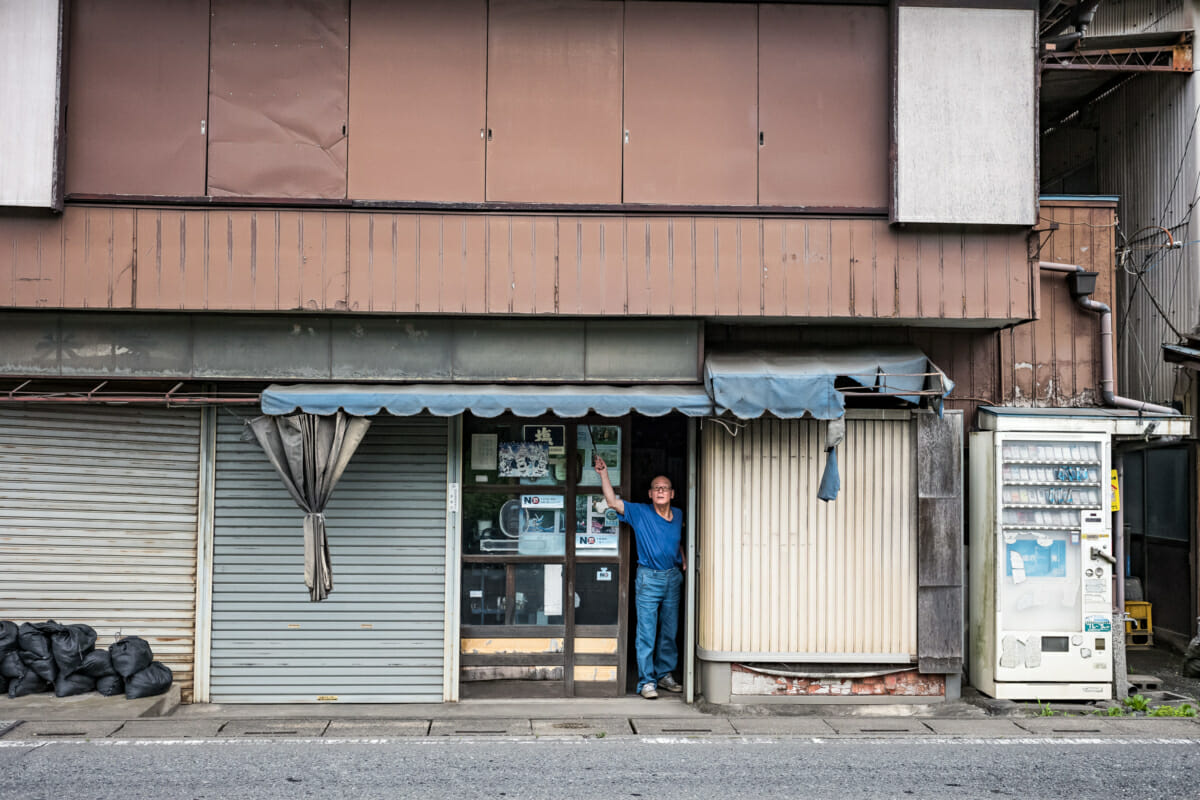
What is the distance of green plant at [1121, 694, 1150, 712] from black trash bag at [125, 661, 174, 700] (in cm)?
901

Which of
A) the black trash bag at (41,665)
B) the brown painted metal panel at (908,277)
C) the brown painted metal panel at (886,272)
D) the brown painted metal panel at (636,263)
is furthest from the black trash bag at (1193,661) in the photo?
the black trash bag at (41,665)

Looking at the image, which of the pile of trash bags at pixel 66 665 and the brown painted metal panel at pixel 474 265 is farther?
the brown painted metal panel at pixel 474 265

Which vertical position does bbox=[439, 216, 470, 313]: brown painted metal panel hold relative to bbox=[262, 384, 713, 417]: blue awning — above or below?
above

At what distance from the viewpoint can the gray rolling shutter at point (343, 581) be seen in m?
9.77

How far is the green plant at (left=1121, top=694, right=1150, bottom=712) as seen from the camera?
9.48 meters

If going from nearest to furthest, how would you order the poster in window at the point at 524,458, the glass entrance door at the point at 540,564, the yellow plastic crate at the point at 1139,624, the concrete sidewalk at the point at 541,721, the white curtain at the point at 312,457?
the concrete sidewalk at the point at 541,721 → the white curtain at the point at 312,457 → the glass entrance door at the point at 540,564 → the poster in window at the point at 524,458 → the yellow plastic crate at the point at 1139,624

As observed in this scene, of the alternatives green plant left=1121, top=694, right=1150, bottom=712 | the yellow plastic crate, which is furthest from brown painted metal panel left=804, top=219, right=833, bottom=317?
the yellow plastic crate

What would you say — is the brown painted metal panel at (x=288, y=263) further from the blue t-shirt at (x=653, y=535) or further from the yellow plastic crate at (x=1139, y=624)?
the yellow plastic crate at (x=1139, y=624)

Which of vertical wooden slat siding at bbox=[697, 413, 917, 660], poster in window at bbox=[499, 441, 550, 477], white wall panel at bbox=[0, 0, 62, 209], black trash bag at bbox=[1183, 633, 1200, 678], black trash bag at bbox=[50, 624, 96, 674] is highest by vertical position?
white wall panel at bbox=[0, 0, 62, 209]

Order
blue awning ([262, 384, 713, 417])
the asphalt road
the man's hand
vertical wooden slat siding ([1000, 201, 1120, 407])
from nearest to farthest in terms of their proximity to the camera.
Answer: the asphalt road → blue awning ([262, 384, 713, 417]) → the man's hand → vertical wooden slat siding ([1000, 201, 1120, 407])

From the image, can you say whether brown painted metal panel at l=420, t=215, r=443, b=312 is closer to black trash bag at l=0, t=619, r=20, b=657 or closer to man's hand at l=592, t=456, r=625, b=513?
man's hand at l=592, t=456, r=625, b=513

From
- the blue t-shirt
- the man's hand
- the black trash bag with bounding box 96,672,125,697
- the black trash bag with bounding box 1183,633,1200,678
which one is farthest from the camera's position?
the black trash bag with bounding box 1183,633,1200,678

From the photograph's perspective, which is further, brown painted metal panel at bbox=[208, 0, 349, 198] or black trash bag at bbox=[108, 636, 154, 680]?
brown painted metal panel at bbox=[208, 0, 349, 198]

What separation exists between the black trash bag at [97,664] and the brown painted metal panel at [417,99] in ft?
15.8
